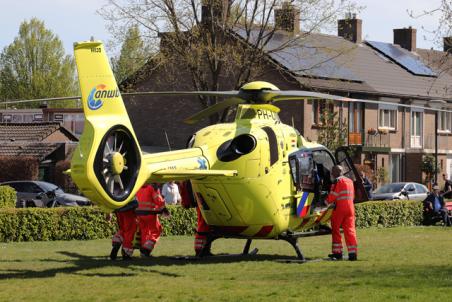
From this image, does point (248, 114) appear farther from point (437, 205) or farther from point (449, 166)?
point (449, 166)

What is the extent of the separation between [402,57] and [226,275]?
57044 millimetres

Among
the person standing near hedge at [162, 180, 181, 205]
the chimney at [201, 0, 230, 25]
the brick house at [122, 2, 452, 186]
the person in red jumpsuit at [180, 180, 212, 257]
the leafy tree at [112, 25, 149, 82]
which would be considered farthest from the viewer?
the brick house at [122, 2, 452, 186]

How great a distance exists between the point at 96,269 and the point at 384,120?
159ft

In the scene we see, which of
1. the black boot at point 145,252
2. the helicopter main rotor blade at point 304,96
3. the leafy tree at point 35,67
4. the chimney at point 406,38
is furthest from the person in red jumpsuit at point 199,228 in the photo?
the leafy tree at point 35,67

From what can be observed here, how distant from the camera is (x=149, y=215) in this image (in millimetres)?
20703

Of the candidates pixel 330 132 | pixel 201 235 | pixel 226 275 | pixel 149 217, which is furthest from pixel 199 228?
pixel 330 132

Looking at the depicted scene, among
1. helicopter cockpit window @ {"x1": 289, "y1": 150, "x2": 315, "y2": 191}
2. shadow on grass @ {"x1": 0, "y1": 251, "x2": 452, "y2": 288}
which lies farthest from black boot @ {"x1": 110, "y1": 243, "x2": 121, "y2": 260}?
helicopter cockpit window @ {"x1": 289, "y1": 150, "x2": 315, "y2": 191}

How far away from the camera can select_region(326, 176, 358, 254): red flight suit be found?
20734 millimetres

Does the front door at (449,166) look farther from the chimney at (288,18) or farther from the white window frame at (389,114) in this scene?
the chimney at (288,18)

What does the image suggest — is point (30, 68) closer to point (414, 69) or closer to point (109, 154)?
point (414, 69)

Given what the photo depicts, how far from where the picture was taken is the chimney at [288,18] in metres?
44.3

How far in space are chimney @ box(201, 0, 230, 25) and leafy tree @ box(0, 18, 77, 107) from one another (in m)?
53.4

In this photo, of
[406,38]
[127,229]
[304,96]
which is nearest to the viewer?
[304,96]

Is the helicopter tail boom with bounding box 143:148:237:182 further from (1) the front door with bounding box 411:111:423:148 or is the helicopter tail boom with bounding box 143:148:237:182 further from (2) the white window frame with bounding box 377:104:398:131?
(1) the front door with bounding box 411:111:423:148
